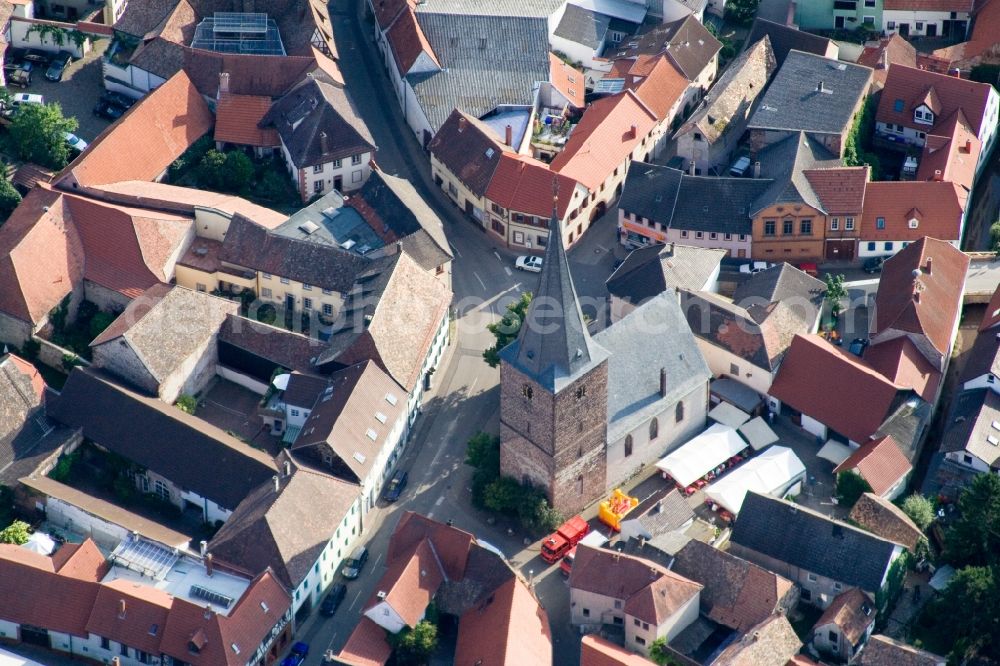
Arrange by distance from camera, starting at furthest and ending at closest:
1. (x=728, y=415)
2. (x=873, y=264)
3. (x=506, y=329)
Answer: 1. (x=873, y=264)
2. (x=506, y=329)
3. (x=728, y=415)

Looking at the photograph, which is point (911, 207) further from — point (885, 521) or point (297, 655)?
point (297, 655)

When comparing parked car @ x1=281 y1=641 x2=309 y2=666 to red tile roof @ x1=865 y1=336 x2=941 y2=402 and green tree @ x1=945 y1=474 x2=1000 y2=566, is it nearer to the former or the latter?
green tree @ x1=945 y1=474 x2=1000 y2=566

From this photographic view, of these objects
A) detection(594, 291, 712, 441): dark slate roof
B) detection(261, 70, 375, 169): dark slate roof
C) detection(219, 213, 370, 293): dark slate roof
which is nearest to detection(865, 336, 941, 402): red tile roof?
detection(594, 291, 712, 441): dark slate roof

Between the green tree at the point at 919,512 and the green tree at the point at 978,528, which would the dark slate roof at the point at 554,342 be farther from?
the green tree at the point at 978,528

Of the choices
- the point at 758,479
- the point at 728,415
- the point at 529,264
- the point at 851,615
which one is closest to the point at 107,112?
the point at 529,264

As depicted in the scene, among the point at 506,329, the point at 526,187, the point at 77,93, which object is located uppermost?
the point at 77,93

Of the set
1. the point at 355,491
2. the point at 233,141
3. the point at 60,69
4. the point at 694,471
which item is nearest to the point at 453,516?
the point at 355,491
